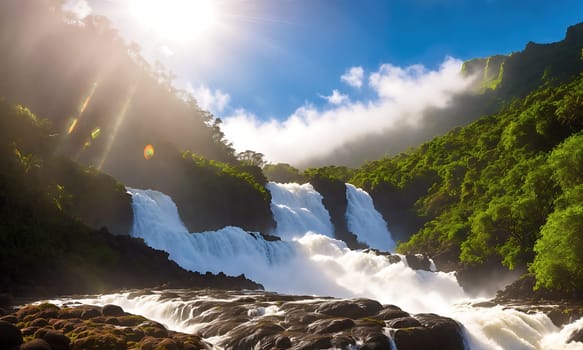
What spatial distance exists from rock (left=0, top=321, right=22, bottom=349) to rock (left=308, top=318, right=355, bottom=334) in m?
10.6

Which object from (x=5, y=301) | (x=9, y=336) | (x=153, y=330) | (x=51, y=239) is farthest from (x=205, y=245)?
(x=9, y=336)

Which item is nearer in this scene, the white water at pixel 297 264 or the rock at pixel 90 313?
the rock at pixel 90 313

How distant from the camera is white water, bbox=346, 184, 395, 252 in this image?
3258 inches

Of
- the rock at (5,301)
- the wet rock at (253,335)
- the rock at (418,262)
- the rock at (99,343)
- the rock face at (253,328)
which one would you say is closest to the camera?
the rock at (99,343)

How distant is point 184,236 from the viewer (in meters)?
48.5

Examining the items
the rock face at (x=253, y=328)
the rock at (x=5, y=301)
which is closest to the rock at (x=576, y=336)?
the rock face at (x=253, y=328)

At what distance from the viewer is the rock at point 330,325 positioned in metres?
18.7

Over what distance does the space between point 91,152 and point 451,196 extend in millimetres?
59586

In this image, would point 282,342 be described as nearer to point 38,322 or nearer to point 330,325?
point 330,325

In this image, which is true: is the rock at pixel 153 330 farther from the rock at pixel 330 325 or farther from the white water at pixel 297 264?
the white water at pixel 297 264

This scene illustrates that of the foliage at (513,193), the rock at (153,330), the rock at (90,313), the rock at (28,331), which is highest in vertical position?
the foliage at (513,193)

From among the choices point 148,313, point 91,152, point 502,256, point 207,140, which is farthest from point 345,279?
point 207,140

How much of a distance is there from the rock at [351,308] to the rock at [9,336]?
12320 mm

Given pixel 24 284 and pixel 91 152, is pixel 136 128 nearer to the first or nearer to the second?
pixel 91 152
